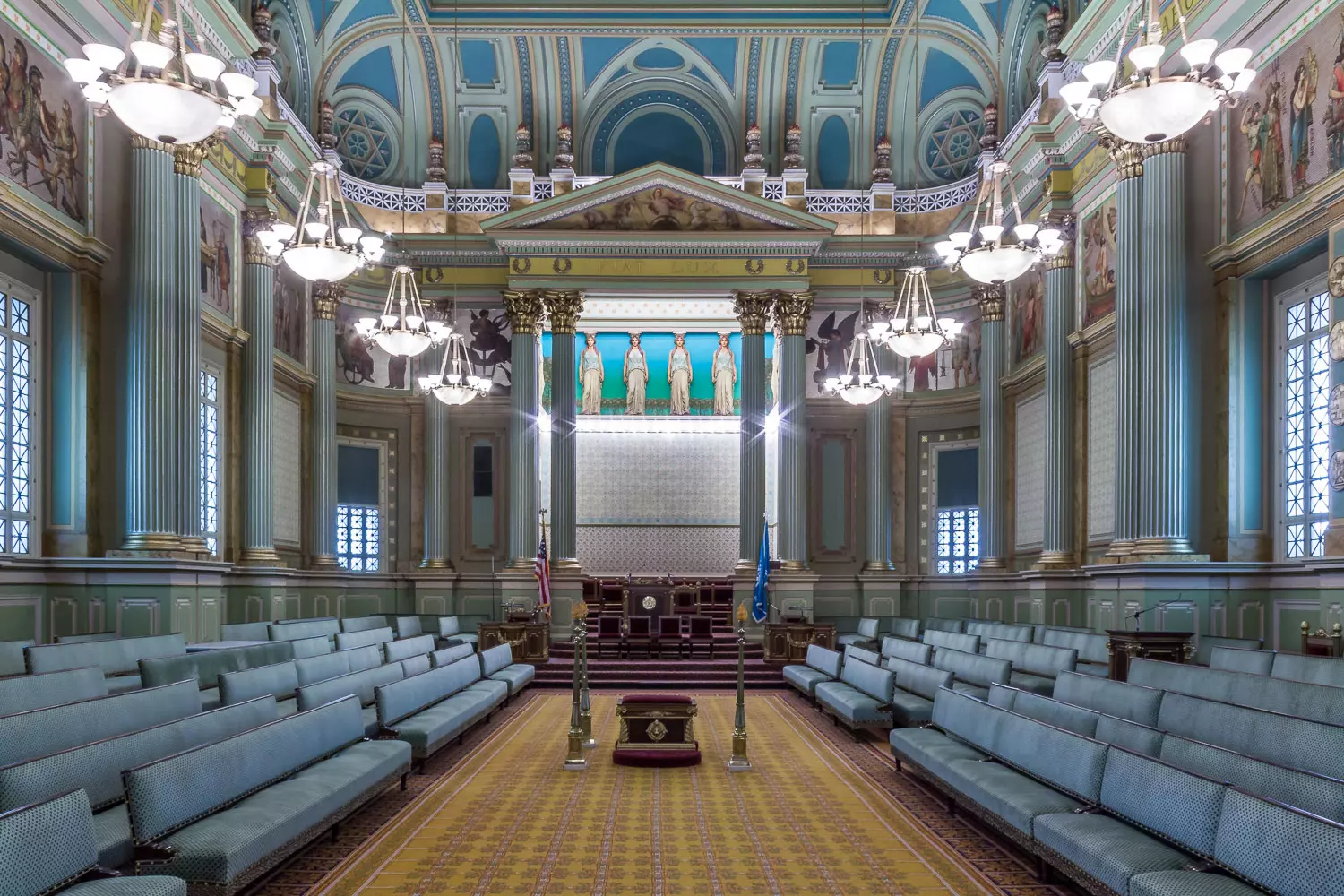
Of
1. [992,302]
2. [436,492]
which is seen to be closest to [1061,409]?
[992,302]

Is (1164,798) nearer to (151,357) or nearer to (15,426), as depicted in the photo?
(15,426)

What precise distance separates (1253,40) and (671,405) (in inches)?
635

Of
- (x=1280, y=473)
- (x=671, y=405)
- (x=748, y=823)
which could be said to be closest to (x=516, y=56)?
(x=671, y=405)

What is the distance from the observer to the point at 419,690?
1062 centimetres

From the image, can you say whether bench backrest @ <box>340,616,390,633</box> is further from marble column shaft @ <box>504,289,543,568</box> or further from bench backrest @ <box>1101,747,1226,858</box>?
bench backrest @ <box>1101,747,1226,858</box>

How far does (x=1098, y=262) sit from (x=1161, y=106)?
920 cm

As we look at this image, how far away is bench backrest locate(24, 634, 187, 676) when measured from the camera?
9.33m

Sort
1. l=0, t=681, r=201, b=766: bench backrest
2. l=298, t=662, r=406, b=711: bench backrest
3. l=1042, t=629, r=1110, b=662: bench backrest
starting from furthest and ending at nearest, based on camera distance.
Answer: l=1042, t=629, r=1110, b=662: bench backrest → l=298, t=662, r=406, b=711: bench backrest → l=0, t=681, r=201, b=766: bench backrest

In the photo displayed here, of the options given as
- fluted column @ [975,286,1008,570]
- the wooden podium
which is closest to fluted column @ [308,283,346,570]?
fluted column @ [975,286,1008,570]

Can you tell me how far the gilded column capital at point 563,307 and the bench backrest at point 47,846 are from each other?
18.2 meters

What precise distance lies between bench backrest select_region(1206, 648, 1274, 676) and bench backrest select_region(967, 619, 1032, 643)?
4.10 meters

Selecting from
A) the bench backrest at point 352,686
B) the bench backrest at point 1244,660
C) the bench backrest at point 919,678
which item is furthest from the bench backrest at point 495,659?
the bench backrest at point 1244,660

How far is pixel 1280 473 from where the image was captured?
12641mm

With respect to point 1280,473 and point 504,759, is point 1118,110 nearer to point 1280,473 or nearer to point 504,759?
point 1280,473
